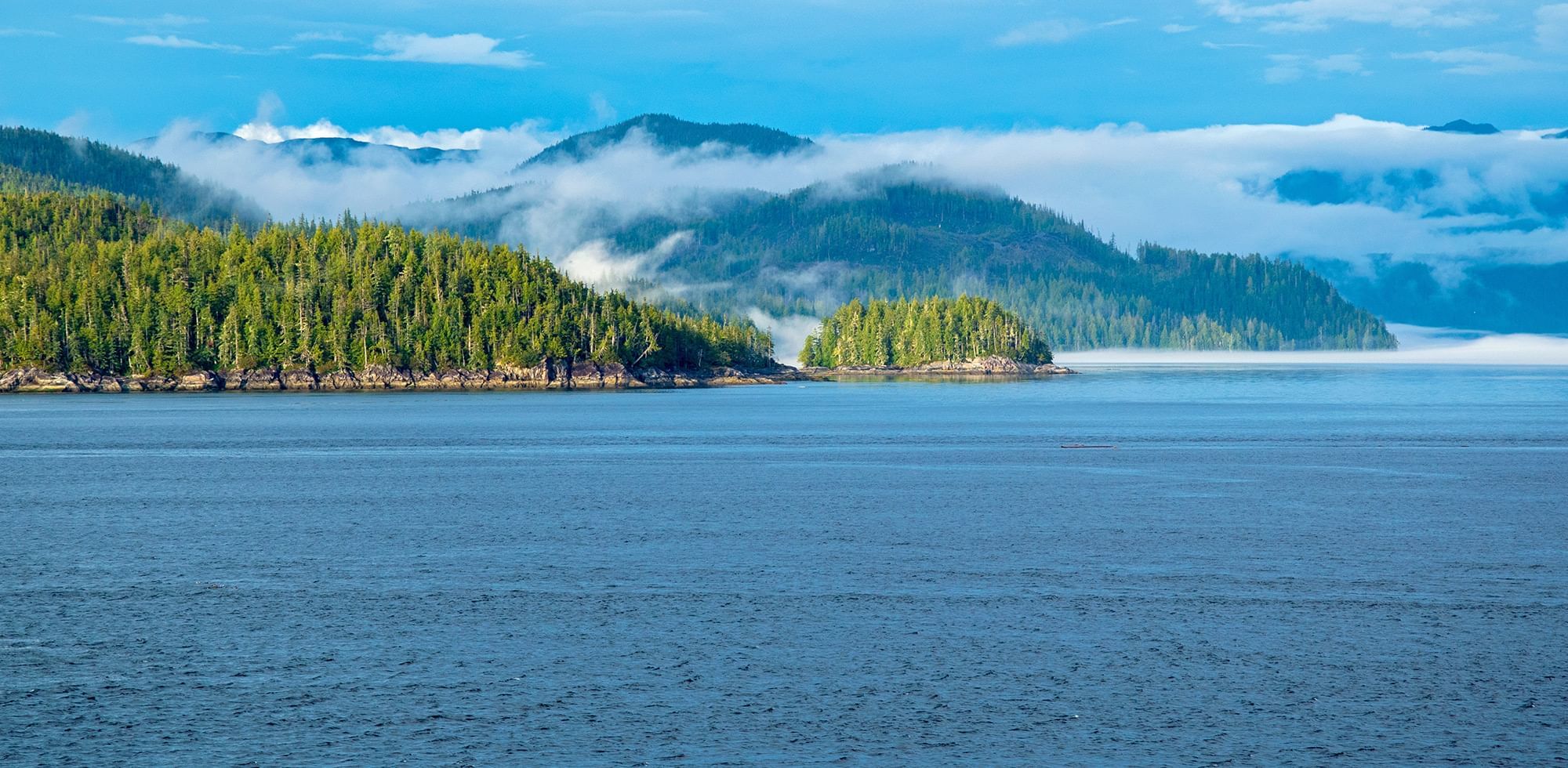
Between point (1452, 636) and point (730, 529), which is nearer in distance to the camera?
point (1452, 636)

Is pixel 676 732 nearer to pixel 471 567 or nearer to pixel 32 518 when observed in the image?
pixel 471 567

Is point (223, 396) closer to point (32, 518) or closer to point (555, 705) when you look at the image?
point (32, 518)

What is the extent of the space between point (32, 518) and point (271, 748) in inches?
1473

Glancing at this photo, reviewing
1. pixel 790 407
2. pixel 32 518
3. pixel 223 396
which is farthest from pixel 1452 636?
pixel 223 396

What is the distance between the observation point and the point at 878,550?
47.2 metres

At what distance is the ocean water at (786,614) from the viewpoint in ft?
83.5

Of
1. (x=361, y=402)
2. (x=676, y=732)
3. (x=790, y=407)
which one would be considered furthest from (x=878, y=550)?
(x=361, y=402)

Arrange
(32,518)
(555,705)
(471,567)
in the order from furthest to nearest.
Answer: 1. (32,518)
2. (471,567)
3. (555,705)

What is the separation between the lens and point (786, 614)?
35.8m

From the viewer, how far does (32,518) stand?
55.4m

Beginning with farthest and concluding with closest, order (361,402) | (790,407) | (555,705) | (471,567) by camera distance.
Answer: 1. (361,402)
2. (790,407)
3. (471,567)
4. (555,705)

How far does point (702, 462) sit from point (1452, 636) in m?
54.4

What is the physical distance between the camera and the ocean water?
83.5 feet

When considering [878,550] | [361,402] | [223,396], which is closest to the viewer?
[878,550]
